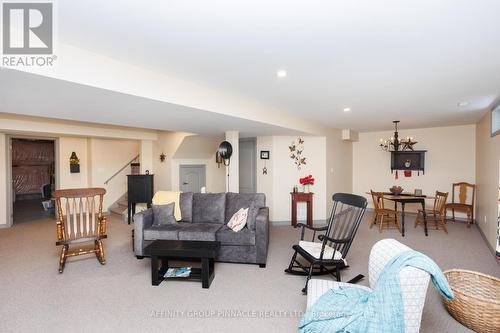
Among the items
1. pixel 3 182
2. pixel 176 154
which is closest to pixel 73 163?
pixel 3 182

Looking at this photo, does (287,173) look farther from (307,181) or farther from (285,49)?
(285,49)

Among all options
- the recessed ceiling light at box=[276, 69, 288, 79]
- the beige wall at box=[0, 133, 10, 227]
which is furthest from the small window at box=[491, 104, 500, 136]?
the beige wall at box=[0, 133, 10, 227]

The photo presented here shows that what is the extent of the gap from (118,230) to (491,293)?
572 centimetres

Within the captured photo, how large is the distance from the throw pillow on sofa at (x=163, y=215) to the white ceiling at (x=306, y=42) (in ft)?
6.78

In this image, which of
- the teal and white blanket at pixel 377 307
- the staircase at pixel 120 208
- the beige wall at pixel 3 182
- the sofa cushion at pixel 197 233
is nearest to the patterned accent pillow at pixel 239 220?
the sofa cushion at pixel 197 233

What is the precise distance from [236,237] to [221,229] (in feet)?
0.97

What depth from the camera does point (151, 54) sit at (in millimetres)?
2143

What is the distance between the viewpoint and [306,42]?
1903 mm

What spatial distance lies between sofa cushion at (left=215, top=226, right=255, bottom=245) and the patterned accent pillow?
67 millimetres

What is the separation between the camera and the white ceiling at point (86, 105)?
6.88ft

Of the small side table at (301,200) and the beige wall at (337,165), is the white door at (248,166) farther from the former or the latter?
the beige wall at (337,165)

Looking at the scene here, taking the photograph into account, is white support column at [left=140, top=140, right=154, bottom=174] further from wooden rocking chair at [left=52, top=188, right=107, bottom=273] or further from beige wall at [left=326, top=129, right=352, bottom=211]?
beige wall at [left=326, top=129, right=352, bottom=211]

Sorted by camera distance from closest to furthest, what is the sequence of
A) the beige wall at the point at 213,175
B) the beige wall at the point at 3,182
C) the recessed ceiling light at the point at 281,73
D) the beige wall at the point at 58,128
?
the recessed ceiling light at the point at 281,73, the beige wall at the point at 58,128, the beige wall at the point at 3,182, the beige wall at the point at 213,175

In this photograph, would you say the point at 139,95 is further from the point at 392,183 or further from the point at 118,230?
the point at 392,183
